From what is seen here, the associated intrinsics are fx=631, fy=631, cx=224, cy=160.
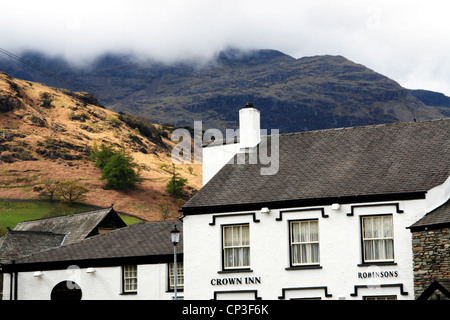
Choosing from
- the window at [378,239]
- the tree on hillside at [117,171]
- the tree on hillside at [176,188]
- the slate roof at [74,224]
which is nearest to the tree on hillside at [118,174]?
the tree on hillside at [117,171]

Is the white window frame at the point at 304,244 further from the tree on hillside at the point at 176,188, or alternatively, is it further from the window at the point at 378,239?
the tree on hillside at the point at 176,188

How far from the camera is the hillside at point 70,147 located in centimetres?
11412

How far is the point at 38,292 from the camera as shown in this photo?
1293 inches

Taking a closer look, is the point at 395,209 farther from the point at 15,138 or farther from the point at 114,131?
the point at 114,131

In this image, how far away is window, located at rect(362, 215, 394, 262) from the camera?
23984 mm

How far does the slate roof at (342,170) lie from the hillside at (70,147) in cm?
7785

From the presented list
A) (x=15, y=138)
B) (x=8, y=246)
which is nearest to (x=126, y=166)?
(x=15, y=138)

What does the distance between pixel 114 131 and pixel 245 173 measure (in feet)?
419

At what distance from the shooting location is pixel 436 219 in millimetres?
21875

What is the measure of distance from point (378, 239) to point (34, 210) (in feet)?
280

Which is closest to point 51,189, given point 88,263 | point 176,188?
point 176,188

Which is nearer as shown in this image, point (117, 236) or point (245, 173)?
point (245, 173)
